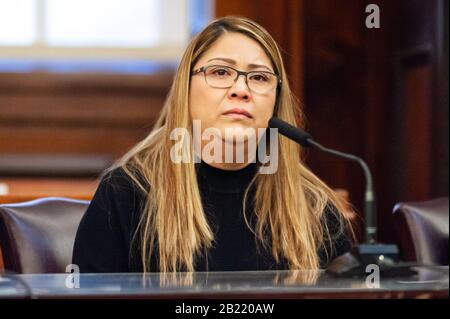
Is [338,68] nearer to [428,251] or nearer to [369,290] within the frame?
[428,251]

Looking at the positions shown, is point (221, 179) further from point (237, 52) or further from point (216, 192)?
point (237, 52)

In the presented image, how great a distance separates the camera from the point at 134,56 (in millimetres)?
4215

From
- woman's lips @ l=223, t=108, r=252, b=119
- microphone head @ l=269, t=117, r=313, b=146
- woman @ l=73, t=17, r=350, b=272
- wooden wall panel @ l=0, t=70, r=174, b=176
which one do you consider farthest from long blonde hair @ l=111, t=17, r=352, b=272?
wooden wall panel @ l=0, t=70, r=174, b=176

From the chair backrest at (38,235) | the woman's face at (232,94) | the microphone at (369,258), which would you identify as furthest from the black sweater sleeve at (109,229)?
the microphone at (369,258)

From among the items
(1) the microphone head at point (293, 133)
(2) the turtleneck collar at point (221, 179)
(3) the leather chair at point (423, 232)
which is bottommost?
(3) the leather chair at point (423, 232)

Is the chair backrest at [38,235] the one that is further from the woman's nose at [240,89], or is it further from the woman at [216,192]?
the woman's nose at [240,89]

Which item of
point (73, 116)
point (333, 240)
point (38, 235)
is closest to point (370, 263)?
point (333, 240)

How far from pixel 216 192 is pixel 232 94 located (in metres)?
0.23

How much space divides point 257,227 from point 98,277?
0.55m

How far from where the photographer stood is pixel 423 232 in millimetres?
2051

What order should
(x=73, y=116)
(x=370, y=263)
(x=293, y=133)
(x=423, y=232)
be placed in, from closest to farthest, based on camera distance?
(x=370, y=263), (x=293, y=133), (x=423, y=232), (x=73, y=116)

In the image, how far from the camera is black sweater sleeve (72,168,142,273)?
1770mm

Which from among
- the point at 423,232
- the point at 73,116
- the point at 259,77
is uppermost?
the point at 259,77

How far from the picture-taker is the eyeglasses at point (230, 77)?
6.09ft
